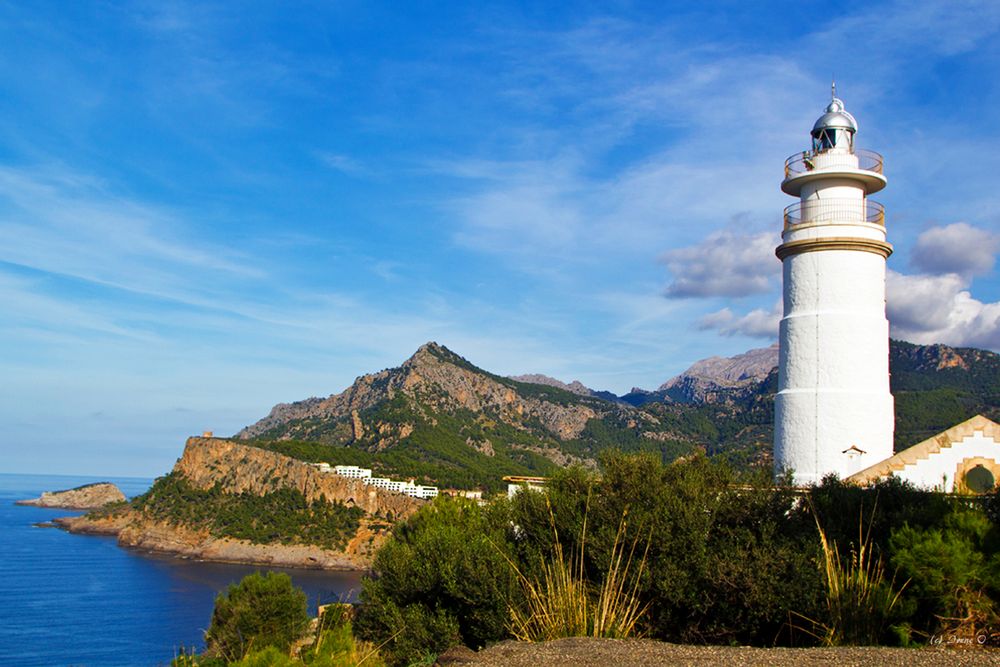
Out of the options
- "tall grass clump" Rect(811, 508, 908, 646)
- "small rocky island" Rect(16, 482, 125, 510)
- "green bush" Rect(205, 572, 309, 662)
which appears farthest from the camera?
"small rocky island" Rect(16, 482, 125, 510)

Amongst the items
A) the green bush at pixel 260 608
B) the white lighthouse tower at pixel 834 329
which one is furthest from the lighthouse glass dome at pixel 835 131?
the green bush at pixel 260 608

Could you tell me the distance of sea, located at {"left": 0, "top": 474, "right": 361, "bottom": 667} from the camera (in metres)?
44.4

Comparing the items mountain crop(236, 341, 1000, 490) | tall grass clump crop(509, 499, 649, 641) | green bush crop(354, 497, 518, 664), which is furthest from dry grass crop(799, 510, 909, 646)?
mountain crop(236, 341, 1000, 490)

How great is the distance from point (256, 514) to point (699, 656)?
101595 millimetres

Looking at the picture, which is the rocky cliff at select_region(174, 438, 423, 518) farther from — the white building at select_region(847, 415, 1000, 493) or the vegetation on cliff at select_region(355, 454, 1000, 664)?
the white building at select_region(847, 415, 1000, 493)

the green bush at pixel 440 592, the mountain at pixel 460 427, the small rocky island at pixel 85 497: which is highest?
the mountain at pixel 460 427

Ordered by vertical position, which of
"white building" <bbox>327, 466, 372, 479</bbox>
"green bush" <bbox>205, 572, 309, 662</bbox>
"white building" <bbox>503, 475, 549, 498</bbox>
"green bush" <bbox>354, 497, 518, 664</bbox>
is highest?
"white building" <bbox>327, 466, 372, 479</bbox>

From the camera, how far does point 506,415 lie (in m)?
173

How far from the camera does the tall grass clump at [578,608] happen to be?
8039mm

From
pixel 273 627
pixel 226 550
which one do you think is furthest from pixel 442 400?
pixel 273 627

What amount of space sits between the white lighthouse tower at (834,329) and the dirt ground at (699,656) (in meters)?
6.25

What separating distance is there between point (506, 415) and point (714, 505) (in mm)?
163267

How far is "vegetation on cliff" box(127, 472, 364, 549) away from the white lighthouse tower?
275 feet

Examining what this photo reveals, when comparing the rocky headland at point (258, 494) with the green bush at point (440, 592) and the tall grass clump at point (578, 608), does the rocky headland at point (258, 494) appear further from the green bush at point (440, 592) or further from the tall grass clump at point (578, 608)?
the tall grass clump at point (578, 608)
